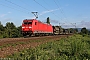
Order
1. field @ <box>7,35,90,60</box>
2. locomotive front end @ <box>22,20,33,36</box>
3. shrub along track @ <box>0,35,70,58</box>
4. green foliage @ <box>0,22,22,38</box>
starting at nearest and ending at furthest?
field @ <box>7,35,90,60</box>, shrub along track @ <box>0,35,70,58</box>, locomotive front end @ <box>22,20,33,36</box>, green foliage @ <box>0,22,22,38</box>

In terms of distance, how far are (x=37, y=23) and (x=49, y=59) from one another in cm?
3031

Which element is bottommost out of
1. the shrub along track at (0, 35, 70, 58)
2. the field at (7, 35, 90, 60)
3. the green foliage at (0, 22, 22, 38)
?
the field at (7, 35, 90, 60)

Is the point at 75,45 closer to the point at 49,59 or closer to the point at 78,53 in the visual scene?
the point at 78,53

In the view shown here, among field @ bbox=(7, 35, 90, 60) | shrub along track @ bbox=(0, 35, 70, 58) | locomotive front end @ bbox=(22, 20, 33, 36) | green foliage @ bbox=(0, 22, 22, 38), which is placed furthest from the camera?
green foliage @ bbox=(0, 22, 22, 38)

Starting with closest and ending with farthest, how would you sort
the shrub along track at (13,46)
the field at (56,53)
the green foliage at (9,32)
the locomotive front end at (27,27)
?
the field at (56,53), the shrub along track at (13,46), the locomotive front end at (27,27), the green foliage at (9,32)

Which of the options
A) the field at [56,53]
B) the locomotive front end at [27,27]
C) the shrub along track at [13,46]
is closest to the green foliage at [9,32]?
the locomotive front end at [27,27]

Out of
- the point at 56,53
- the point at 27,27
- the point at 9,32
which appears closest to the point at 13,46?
the point at 56,53

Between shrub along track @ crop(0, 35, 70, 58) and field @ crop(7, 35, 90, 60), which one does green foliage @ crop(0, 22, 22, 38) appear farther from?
field @ crop(7, 35, 90, 60)

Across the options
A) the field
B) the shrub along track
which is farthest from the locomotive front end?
the field

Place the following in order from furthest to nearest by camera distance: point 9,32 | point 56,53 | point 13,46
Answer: point 9,32, point 13,46, point 56,53

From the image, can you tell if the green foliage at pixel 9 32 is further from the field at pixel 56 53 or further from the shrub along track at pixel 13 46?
the field at pixel 56 53

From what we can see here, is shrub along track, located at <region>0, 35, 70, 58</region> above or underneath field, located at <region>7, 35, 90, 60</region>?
above

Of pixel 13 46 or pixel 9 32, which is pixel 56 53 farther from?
pixel 9 32

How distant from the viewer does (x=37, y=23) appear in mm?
38531
